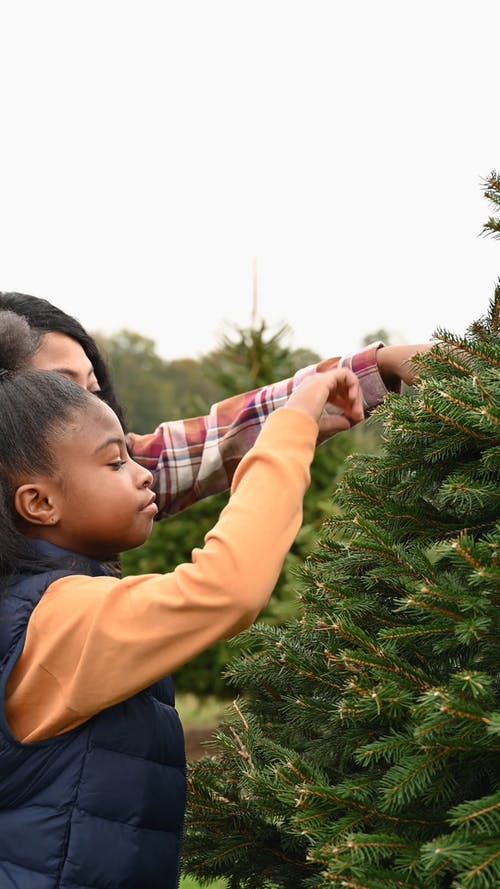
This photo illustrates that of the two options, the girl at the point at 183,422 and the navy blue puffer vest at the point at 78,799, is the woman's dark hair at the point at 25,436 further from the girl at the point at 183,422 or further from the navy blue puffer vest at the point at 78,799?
the girl at the point at 183,422

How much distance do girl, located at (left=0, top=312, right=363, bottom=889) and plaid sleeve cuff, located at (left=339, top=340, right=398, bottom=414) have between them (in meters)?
0.42

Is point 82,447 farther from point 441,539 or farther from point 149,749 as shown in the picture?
point 441,539

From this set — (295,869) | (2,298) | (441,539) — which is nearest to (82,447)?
(441,539)

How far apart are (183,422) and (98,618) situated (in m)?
1.38

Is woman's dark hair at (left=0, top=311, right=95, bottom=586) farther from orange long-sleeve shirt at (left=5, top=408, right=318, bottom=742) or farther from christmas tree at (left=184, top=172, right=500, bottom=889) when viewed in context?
christmas tree at (left=184, top=172, right=500, bottom=889)

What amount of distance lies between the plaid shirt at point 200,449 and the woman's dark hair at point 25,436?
2.97 feet

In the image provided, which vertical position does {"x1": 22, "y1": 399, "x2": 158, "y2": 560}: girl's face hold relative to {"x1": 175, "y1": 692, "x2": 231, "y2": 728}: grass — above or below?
above

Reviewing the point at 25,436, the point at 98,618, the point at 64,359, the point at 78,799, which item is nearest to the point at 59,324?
the point at 64,359

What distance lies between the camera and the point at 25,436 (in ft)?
5.91

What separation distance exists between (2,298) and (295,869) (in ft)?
5.59

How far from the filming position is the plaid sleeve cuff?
229cm

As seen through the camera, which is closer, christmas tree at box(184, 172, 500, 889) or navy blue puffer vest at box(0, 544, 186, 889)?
christmas tree at box(184, 172, 500, 889)

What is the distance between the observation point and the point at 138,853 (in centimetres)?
167

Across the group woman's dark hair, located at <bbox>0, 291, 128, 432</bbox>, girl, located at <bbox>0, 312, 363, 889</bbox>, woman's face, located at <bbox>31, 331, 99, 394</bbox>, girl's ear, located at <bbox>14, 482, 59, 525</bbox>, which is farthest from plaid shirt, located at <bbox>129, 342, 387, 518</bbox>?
Answer: girl's ear, located at <bbox>14, 482, 59, 525</bbox>
